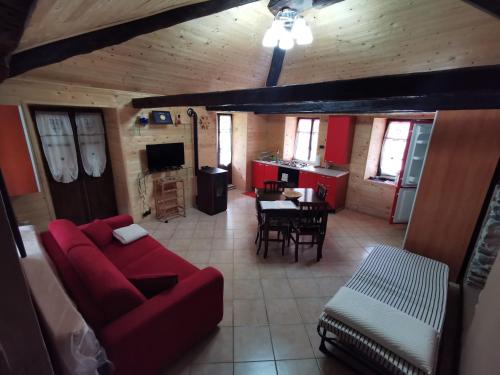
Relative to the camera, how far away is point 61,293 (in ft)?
4.95

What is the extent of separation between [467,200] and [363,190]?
98.3 inches

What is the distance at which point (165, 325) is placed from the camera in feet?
5.72

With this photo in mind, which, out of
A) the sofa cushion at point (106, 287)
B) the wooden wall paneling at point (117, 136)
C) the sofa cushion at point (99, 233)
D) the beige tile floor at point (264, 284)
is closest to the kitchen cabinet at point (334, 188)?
the beige tile floor at point (264, 284)

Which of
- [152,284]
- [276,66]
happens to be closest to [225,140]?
[276,66]

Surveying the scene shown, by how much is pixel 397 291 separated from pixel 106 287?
8.50 feet

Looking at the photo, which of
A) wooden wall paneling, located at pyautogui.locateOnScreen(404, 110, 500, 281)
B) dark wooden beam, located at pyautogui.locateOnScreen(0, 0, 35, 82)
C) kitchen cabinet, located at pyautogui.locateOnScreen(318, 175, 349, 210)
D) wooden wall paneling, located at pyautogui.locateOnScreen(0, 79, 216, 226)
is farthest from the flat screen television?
wooden wall paneling, located at pyautogui.locateOnScreen(404, 110, 500, 281)

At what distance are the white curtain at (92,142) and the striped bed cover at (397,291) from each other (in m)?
4.27

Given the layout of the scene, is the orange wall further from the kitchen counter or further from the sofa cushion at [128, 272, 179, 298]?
the kitchen counter

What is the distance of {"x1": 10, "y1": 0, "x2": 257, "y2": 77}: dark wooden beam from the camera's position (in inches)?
71.0

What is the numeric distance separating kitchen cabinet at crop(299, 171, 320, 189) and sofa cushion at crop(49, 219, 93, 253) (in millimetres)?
4441

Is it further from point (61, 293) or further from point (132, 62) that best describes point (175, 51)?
point (61, 293)

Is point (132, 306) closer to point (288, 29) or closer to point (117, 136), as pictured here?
point (288, 29)

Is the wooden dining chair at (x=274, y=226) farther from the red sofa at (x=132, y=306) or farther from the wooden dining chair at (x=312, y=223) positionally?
the red sofa at (x=132, y=306)

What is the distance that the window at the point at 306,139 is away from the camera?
6074mm
